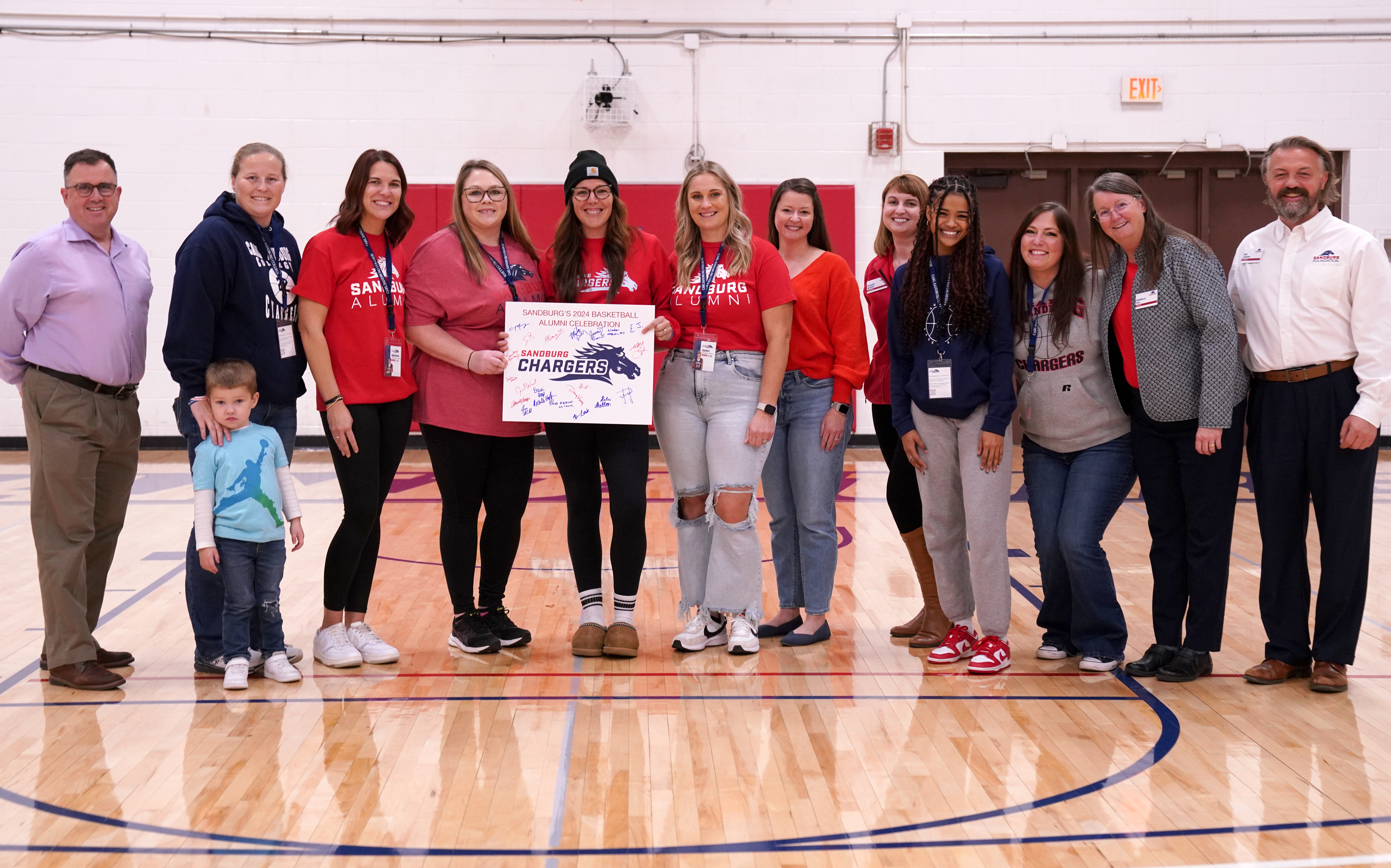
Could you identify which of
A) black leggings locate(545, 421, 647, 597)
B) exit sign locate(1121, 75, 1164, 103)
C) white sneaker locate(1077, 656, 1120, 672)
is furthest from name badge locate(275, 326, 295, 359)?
exit sign locate(1121, 75, 1164, 103)

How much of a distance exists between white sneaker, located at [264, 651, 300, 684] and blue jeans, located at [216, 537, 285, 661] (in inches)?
1.0

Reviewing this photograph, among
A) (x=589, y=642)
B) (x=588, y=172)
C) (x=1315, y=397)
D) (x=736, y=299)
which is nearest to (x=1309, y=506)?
(x=1315, y=397)

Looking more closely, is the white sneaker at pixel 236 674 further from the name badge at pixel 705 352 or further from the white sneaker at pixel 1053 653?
the white sneaker at pixel 1053 653

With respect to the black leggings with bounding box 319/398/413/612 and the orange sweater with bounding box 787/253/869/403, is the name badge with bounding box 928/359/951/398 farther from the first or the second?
the black leggings with bounding box 319/398/413/612

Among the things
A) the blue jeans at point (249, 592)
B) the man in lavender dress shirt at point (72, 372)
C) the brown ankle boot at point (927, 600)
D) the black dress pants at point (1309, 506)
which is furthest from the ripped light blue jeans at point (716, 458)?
the man in lavender dress shirt at point (72, 372)

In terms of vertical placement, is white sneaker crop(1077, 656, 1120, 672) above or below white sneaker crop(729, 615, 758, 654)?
below

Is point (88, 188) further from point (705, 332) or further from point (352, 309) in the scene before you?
point (705, 332)

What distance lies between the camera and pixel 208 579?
11.5ft

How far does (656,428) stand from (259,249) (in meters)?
1.41

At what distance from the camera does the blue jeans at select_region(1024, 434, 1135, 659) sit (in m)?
3.49

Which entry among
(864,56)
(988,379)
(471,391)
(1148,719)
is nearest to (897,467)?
(988,379)

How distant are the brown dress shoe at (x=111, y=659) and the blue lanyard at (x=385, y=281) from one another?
1441 millimetres

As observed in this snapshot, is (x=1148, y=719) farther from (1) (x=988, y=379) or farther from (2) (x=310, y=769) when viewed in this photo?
(2) (x=310, y=769)

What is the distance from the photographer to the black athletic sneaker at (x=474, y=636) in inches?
152
